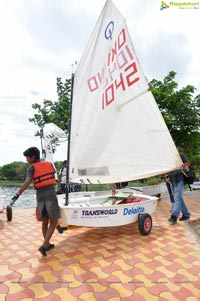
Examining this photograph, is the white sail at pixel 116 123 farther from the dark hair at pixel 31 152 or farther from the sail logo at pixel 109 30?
the dark hair at pixel 31 152

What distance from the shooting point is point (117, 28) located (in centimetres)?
487

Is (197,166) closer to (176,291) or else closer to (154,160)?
(154,160)

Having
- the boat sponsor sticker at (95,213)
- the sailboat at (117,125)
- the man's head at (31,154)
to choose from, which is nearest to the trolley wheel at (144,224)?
the sailboat at (117,125)

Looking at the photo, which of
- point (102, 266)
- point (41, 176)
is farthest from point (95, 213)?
point (41, 176)

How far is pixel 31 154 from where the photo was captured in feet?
12.0

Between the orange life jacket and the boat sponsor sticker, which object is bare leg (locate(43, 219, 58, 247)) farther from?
the orange life jacket

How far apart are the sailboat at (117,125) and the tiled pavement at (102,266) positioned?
582 mm

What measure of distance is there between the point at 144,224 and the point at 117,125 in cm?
206

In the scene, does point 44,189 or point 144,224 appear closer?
point 44,189

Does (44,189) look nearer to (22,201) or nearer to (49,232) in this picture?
(49,232)

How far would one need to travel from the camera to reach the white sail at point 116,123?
4.50 m

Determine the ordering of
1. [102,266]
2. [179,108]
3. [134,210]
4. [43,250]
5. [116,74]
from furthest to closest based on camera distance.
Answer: [179,108] < [116,74] < [134,210] < [43,250] < [102,266]

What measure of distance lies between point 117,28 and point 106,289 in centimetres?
485

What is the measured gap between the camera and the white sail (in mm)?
4504
